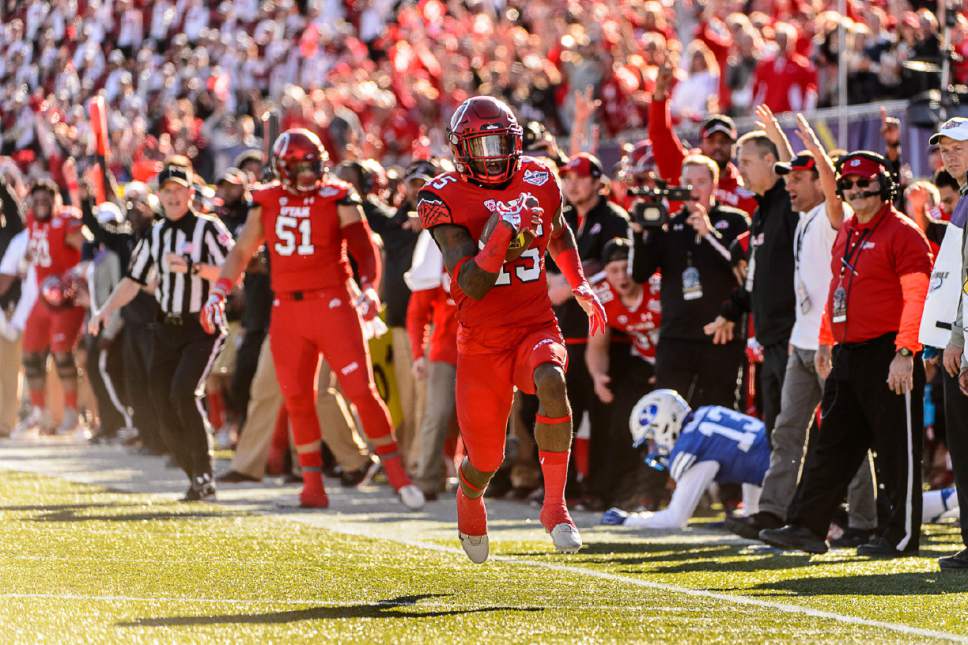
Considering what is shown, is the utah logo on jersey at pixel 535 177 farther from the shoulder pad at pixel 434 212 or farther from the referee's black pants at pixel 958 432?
the referee's black pants at pixel 958 432

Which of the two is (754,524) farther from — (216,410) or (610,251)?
(216,410)

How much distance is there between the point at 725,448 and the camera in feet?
32.8

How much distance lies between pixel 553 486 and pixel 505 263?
3.01ft

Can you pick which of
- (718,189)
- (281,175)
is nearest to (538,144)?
(718,189)

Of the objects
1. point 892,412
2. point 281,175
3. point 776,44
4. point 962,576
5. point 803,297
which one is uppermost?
point 776,44

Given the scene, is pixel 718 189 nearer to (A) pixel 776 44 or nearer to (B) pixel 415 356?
(B) pixel 415 356

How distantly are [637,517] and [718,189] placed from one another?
2538 millimetres

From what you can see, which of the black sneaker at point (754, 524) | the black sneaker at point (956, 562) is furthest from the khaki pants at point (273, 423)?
the black sneaker at point (956, 562)

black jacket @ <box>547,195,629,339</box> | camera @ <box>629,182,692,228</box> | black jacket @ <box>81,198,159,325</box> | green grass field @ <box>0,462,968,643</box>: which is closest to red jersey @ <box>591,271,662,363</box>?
black jacket @ <box>547,195,629,339</box>

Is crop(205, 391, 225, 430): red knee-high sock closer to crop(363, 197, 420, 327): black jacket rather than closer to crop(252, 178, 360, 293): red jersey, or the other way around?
crop(363, 197, 420, 327): black jacket

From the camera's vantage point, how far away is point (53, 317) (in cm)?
1731

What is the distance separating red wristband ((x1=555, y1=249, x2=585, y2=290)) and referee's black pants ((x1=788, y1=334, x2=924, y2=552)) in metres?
1.64

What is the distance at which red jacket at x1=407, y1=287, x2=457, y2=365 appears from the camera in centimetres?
1214

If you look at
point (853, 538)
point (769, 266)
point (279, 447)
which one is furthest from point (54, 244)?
point (853, 538)
